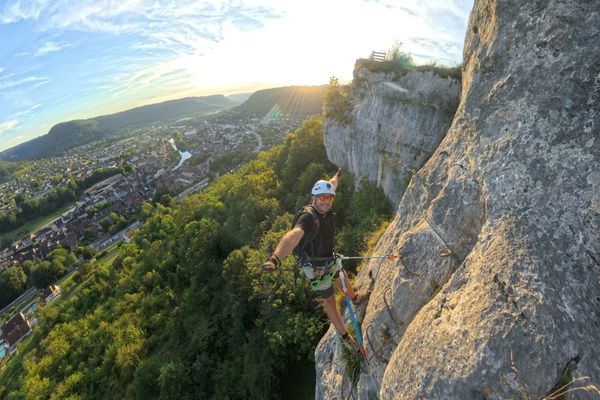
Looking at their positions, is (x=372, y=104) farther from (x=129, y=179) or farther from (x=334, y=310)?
(x=129, y=179)

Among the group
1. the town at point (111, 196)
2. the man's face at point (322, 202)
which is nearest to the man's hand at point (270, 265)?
the man's face at point (322, 202)

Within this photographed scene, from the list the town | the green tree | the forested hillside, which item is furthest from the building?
the forested hillside

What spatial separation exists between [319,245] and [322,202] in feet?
3.43

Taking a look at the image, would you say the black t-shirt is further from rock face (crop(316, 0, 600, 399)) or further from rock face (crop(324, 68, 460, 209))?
rock face (crop(324, 68, 460, 209))

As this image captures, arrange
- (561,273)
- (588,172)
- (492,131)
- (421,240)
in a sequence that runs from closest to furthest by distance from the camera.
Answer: (561,273) < (588,172) < (492,131) < (421,240)

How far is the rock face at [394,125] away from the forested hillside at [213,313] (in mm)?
1763

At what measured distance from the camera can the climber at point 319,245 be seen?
593 cm

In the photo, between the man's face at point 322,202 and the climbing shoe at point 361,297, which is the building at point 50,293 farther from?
the man's face at point 322,202

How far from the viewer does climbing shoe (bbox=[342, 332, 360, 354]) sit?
7525 millimetres

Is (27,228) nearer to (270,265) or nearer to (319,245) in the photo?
(319,245)

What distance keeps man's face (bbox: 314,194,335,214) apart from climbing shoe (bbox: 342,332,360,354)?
3.49m

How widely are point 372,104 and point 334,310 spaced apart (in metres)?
16.4

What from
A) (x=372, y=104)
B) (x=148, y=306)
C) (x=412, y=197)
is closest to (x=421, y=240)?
(x=412, y=197)

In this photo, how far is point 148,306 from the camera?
3544cm
